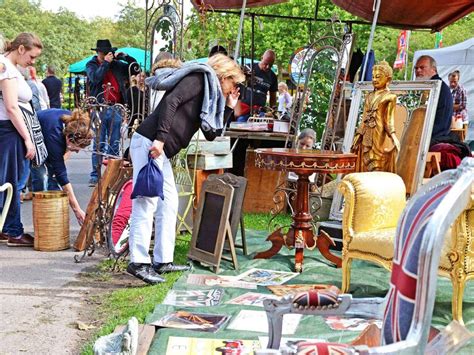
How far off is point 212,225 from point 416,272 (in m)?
4.00

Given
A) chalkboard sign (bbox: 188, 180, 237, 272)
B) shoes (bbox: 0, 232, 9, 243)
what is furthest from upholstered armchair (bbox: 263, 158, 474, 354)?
shoes (bbox: 0, 232, 9, 243)

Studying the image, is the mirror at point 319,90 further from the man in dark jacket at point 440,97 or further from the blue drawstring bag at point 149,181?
the blue drawstring bag at point 149,181

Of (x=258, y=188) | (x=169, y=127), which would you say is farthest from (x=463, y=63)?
(x=169, y=127)

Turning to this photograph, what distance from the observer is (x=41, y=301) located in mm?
5000

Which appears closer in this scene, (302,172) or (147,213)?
(147,213)

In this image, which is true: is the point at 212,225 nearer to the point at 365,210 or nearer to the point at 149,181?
the point at 149,181

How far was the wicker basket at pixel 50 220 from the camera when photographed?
6.44m

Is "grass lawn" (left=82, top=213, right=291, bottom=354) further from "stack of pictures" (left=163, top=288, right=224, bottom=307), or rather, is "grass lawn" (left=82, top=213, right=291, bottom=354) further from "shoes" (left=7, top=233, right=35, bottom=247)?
"shoes" (left=7, top=233, right=35, bottom=247)

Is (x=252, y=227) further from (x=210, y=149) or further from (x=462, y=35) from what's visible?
(x=462, y=35)

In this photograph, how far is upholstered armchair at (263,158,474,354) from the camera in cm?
209

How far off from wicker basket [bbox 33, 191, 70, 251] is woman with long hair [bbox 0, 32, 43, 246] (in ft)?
0.73

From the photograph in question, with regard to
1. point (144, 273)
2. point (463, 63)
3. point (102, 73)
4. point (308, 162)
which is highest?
point (463, 63)

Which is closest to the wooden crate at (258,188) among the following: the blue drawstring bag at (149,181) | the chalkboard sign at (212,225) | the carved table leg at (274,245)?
the carved table leg at (274,245)

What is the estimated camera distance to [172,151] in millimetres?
5344
